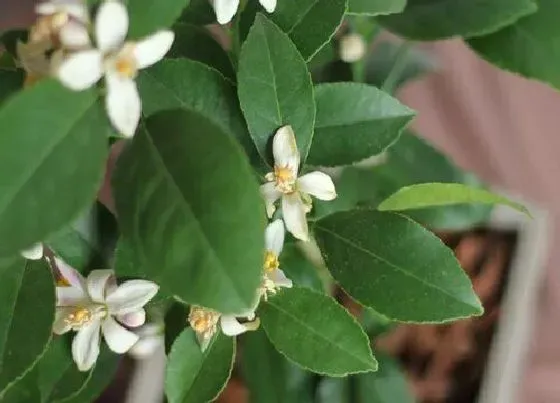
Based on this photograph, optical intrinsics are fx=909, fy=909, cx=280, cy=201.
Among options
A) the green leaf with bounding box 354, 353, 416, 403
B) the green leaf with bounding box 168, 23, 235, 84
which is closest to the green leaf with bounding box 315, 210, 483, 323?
the green leaf with bounding box 168, 23, 235, 84

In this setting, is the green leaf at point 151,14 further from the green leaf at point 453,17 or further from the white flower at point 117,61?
the green leaf at point 453,17

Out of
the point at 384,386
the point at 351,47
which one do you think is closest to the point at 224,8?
the point at 351,47

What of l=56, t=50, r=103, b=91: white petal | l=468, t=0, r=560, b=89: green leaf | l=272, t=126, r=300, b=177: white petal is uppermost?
l=56, t=50, r=103, b=91: white petal

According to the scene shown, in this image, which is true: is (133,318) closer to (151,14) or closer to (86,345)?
(86,345)

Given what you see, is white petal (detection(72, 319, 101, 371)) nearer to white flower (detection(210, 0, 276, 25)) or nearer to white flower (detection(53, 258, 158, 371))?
white flower (detection(53, 258, 158, 371))

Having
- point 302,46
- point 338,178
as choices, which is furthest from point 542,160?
point 302,46

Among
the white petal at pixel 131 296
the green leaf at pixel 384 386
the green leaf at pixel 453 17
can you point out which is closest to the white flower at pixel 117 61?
the white petal at pixel 131 296
